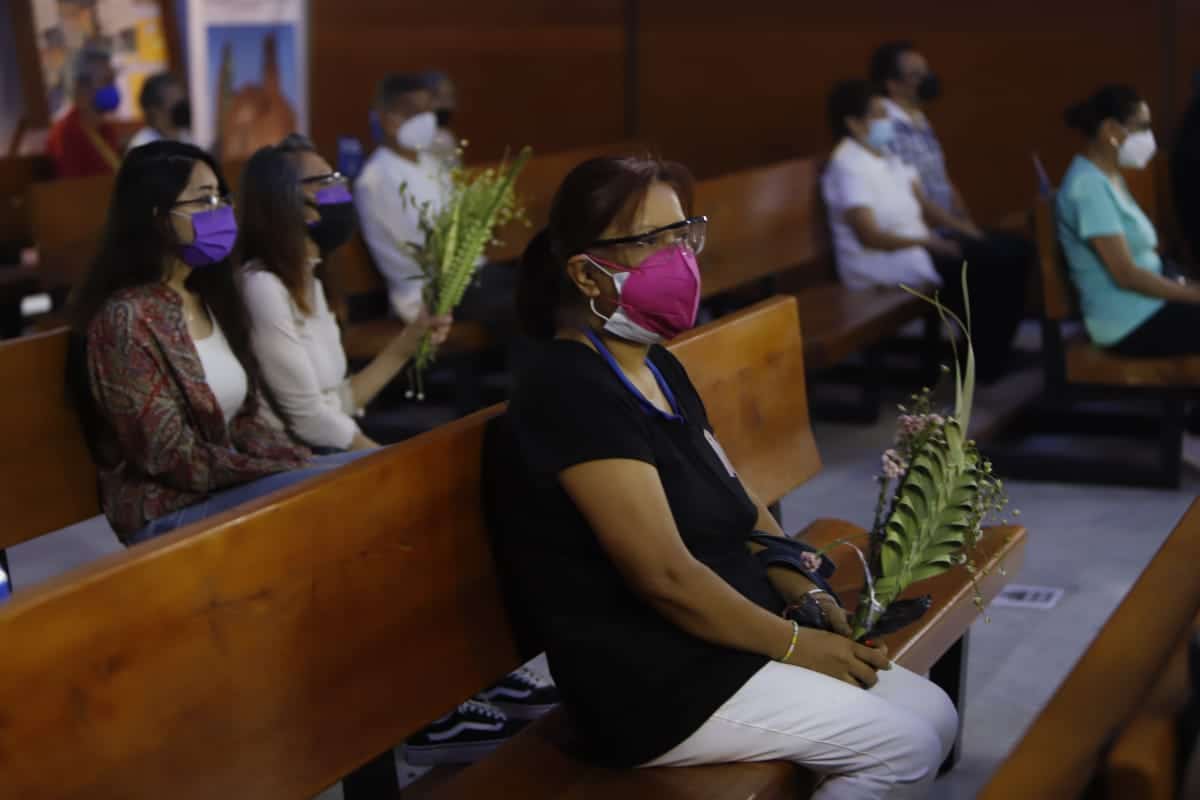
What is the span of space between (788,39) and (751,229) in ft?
9.05

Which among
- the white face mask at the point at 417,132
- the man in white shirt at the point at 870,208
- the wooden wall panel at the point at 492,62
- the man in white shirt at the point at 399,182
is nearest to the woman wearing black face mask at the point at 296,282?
the man in white shirt at the point at 399,182

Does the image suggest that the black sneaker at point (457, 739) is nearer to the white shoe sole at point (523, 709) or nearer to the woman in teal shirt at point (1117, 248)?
the white shoe sole at point (523, 709)

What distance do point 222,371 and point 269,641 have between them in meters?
1.34

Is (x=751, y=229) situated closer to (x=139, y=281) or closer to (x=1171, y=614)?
(x=139, y=281)

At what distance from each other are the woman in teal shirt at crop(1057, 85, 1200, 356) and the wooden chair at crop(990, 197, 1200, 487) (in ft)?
0.17

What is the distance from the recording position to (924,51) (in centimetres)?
849

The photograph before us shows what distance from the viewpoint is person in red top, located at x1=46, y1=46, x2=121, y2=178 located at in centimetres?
805

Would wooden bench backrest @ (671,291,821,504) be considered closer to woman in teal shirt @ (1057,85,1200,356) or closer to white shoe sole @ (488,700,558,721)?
white shoe sole @ (488,700,558,721)

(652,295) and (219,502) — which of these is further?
(219,502)

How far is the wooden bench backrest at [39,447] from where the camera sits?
3203 millimetres

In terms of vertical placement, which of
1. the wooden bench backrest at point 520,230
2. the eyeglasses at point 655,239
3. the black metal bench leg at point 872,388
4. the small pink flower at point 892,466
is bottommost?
the black metal bench leg at point 872,388

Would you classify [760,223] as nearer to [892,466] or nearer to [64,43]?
[892,466]

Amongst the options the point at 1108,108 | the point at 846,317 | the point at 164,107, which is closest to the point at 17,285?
the point at 164,107

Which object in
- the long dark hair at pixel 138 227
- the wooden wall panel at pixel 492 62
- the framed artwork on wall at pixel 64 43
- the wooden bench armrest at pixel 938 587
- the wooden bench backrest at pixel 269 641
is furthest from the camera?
the framed artwork on wall at pixel 64 43
